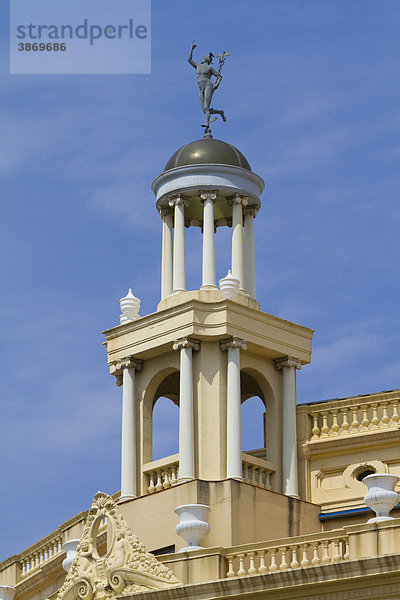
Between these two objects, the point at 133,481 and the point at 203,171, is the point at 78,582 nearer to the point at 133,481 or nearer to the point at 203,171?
the point at 133,481

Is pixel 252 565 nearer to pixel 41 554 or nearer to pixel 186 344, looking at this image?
pixel 186 344

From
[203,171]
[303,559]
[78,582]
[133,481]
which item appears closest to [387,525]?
[303,559]

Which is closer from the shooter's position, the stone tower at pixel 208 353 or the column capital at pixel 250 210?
the stone tower at pixel 208 353

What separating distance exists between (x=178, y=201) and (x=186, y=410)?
514 cm

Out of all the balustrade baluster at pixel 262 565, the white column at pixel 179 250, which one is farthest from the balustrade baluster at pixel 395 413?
the balustrade baluster at pixel 262 565

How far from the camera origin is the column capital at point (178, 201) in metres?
39.1

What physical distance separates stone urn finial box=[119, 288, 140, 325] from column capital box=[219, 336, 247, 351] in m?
2.69

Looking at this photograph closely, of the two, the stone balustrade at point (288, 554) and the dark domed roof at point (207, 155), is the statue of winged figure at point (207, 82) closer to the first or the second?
the dark domed roof at point (207, 155)

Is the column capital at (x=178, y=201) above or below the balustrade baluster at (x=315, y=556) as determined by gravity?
above

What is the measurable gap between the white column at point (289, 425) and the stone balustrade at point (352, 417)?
546mm

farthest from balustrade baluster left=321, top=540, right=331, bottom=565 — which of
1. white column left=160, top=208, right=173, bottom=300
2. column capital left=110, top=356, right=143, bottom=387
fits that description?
white column left=160, top=208, right=173, bottom=300

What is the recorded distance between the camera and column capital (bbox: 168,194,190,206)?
39094mm

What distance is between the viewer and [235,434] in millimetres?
36438

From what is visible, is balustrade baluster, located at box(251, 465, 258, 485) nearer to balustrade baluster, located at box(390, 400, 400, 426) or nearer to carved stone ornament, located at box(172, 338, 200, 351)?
carved stone ornament, located at box(172, 338, 200, 351)
